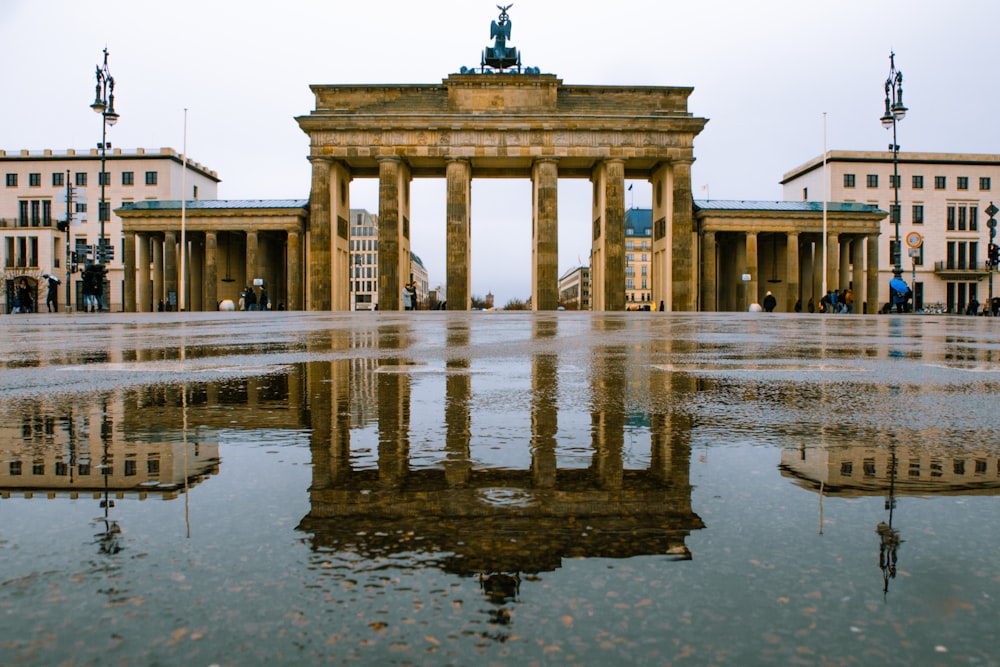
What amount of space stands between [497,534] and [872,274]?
62952mm

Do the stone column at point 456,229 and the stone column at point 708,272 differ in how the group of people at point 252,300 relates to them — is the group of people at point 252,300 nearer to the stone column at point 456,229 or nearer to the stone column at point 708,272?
the stone column at point 456,229

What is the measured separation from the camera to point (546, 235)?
49.9 meters

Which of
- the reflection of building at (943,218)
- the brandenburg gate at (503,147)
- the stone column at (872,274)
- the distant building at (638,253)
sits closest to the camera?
the brandenburg gate at (503,147)

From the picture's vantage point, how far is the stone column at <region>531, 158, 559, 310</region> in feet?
163

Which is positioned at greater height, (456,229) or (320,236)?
(456,229)

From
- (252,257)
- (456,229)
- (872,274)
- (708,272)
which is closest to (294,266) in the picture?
(252,257)

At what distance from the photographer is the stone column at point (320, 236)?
5022 centimetres

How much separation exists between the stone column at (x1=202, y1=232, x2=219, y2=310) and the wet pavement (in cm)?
5495

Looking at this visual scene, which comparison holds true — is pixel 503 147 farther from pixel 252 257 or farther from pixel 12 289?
pixel 12 289

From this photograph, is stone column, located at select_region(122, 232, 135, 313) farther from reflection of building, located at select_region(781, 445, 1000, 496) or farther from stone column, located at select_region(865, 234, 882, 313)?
reflection of building, located at select_region(781, 445, 1000, 496)

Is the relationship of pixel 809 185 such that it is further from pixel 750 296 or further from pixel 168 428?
pixel 168 428

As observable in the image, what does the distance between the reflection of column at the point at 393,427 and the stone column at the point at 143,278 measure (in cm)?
5761

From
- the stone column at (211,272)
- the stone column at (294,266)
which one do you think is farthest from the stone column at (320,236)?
the stone column at (211,272)

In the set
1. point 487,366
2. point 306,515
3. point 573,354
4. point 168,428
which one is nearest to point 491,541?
point 306,515
